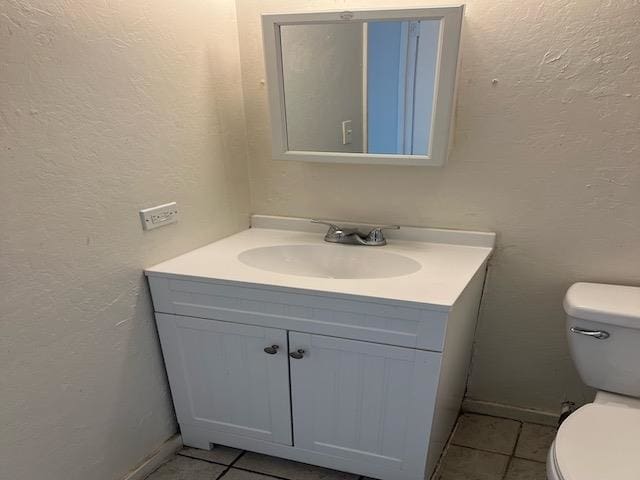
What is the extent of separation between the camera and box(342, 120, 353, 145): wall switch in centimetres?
147

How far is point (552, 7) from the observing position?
1241 mm

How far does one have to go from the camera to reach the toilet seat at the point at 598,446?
960 millimetres

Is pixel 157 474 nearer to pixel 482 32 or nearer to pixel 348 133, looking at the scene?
pixel 348 133

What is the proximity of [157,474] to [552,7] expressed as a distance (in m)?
1.88

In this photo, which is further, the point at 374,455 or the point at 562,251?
the point at 562,251

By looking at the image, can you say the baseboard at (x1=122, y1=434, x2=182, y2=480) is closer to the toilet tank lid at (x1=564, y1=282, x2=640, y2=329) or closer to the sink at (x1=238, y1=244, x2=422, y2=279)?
the sink at (x1=238, y1=244, x2=422, y2=279)

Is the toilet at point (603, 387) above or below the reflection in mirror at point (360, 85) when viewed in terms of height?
below

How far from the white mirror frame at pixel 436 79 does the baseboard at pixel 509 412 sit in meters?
0.98

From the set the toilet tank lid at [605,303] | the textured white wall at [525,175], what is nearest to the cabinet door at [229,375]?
the textured white wall at [525,175]

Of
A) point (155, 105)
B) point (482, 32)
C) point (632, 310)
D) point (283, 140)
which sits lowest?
point (632, 310)

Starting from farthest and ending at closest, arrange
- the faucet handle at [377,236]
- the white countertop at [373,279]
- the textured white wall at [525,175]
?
1. the faucet handle at [377,236]
2. the textured white wall at [525,175]
3. the white countertop at [373,279]

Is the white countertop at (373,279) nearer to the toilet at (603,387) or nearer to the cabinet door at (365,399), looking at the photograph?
the cabinet door at (365,399)

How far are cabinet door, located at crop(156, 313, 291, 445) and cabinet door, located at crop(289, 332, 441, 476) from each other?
2.3 inches

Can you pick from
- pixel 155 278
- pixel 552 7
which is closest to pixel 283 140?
pixel 155 278
